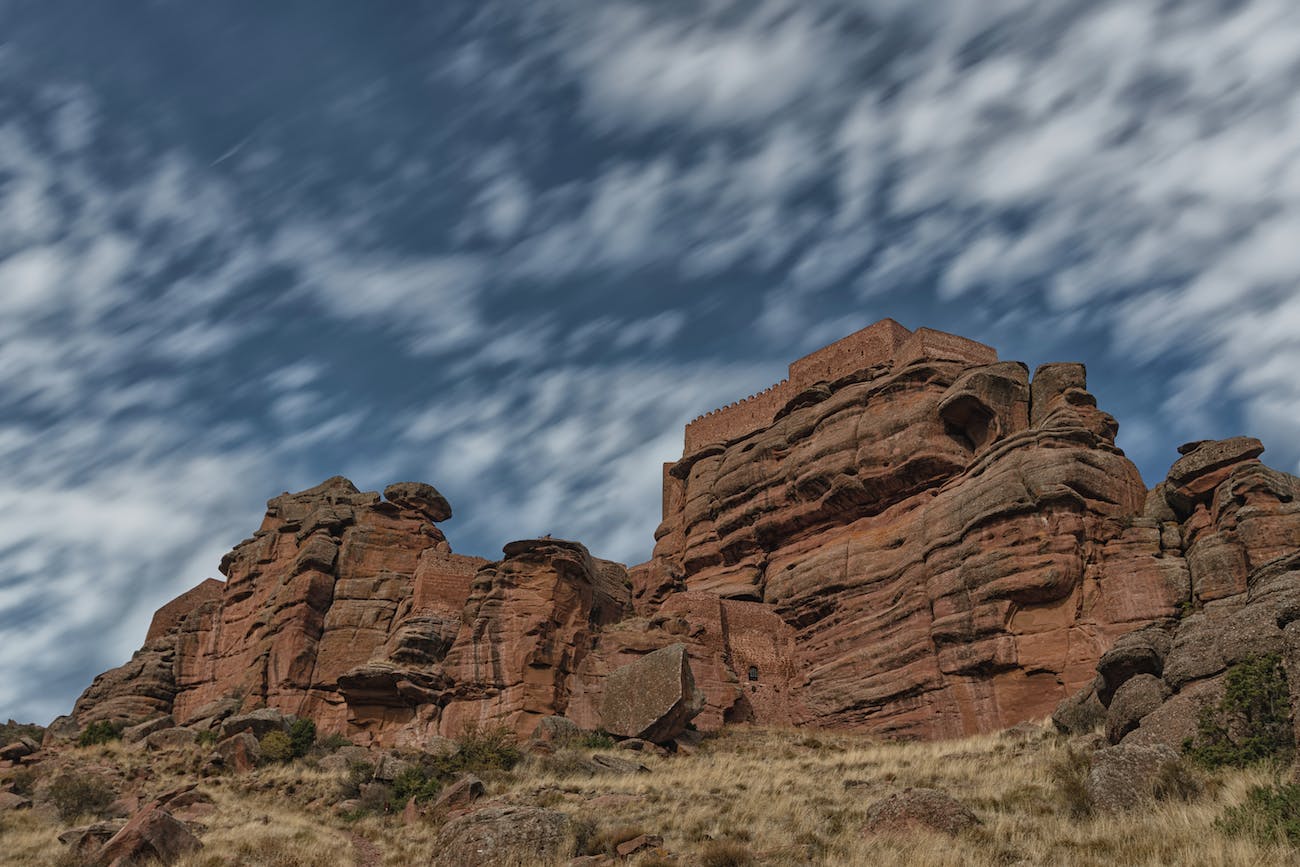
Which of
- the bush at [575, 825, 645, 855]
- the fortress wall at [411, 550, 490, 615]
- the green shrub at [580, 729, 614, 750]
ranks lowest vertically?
the bush at [575, 825, 645, 855]

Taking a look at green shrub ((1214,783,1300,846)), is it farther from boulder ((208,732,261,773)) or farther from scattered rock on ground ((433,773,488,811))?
boulder ((208,732,261,773))

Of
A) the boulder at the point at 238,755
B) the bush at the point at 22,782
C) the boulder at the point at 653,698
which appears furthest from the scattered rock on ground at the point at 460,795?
the bush at the point at 22,782

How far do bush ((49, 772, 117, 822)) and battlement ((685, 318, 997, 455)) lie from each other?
32.2m

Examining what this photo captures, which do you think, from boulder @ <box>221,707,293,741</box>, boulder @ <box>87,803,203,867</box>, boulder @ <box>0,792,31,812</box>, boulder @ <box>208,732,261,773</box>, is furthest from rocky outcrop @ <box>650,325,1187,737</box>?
boulder @ <box>0,792,31,812</box>

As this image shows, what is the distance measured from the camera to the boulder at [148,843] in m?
20.4

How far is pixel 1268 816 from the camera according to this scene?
42.4 ft

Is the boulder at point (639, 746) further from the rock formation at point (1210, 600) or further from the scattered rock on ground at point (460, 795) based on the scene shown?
the rock formation at point (1210, 600)

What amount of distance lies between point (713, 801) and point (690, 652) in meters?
15.3

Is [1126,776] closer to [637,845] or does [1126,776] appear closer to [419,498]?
[637,845]

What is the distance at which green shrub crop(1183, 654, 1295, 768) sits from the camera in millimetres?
15914

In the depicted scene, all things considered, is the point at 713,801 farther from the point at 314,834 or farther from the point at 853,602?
the point at 853,602

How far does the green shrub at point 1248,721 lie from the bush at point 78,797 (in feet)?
80.0

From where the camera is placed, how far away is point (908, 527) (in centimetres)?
3938

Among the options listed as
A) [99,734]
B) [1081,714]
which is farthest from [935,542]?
[99,734]
